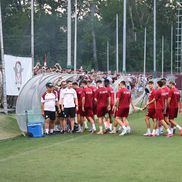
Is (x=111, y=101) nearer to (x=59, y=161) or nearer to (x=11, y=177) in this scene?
(x=59, y=161)

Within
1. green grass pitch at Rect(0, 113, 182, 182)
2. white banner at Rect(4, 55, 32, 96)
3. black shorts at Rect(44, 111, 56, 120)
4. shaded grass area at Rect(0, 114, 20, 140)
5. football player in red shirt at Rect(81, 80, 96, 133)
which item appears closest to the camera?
green grass pitch at Rect(0, 113, 182, 182)

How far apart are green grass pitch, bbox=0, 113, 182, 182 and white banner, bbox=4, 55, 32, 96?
241 inches

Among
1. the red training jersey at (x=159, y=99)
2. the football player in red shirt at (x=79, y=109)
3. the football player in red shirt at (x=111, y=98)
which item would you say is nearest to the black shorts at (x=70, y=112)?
the football player in red shirt at (x=79, y=109)

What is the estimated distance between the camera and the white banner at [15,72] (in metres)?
26.7

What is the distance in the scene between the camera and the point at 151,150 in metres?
16.9

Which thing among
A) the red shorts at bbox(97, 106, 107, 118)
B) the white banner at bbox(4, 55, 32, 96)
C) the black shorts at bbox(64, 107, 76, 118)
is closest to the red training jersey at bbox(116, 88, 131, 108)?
the red shorts at bbox(97, 106, 107, 118)

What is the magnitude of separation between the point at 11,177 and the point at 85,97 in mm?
10903

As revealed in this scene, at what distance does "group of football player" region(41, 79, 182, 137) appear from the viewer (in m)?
21.4

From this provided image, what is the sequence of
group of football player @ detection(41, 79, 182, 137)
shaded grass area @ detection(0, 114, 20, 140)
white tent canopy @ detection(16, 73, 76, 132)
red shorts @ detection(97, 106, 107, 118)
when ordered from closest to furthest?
group of football player @ detection(41, 79, 182, 137) → shaded grass area @ detection(0, 114, 20, 140) → white tent canopy @ detection(16, 73, 76, 132) → red shorts @ detection(97, 106, 107, 118)

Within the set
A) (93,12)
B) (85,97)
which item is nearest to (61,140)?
(85,97)

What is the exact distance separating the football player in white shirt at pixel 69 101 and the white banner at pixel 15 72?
193 inches

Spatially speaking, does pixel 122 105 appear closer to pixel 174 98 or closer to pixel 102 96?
pixel 102 96

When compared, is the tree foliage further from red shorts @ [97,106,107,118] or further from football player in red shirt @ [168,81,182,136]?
football player in red shirt @ [168,81,182,136]

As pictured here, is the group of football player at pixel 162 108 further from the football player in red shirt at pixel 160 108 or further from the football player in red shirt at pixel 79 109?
the football player in red shirt at pixel 79 109
